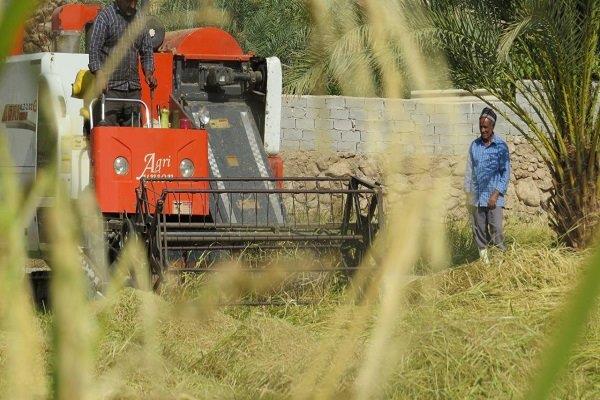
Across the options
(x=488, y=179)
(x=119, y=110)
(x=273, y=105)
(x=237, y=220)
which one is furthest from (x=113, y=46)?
→ (x=488, y=179)

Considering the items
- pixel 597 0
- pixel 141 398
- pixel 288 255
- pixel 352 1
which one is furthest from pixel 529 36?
pixel 352 1

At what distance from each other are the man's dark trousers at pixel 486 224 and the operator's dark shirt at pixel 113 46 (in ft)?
12.3

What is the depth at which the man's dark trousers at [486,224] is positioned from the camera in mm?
10430

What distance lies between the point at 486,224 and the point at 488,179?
43 cm

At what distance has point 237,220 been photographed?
8.83 m

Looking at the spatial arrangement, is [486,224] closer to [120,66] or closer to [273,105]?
[273,105]

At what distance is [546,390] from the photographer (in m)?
0.64

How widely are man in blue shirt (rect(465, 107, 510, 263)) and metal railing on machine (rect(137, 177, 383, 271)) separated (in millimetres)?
1926

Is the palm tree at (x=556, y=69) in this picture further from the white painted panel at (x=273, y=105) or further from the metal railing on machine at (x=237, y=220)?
the metal railing on machine at (x=237, y=220)

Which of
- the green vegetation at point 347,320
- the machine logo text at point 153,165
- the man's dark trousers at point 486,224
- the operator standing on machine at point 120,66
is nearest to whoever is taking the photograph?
the green vegetation at point 347,320

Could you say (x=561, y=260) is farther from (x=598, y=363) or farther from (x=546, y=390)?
(x=546, y=390)

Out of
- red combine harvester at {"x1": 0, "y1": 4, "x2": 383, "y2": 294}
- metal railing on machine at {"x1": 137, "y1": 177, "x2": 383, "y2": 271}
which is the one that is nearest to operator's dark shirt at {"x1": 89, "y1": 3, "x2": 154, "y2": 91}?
red combine harvester at {"x1": 0, "y1": 4, "x2": 383, "y2": 294}

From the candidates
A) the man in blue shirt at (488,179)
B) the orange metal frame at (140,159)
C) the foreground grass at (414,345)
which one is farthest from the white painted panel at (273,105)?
the man in blue shirt at (488,179)

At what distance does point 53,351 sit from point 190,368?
16.4ft
